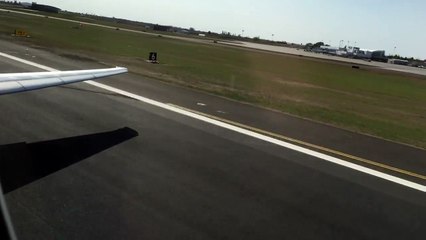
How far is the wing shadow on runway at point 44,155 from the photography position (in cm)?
680

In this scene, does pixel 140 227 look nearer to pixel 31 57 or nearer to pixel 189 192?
pixel 189 192

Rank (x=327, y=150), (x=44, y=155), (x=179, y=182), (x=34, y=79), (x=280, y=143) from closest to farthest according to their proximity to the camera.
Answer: (x=179, y=182) < (x=44, y=155) < (x=34, y=79) < (x=327, y=150) < (x=280, y=143)

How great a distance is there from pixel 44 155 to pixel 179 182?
2.68 meters

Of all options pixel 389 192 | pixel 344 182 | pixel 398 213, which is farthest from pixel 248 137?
pixel 398 213

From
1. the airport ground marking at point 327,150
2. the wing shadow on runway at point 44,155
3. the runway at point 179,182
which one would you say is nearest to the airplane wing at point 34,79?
the runway at point 179,182

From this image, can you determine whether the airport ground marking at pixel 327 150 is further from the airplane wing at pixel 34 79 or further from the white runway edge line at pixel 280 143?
the airplane wing at pixel 34 79

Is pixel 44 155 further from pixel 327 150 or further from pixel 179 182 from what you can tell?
pixel 327 150

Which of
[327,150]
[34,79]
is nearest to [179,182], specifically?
[34,79]

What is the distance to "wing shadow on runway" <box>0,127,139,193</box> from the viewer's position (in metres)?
6.80

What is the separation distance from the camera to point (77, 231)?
5.27 m

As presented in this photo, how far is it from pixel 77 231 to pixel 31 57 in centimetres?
2134

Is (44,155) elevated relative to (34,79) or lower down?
lower down

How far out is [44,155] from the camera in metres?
7.88

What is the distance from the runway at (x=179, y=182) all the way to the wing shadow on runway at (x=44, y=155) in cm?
2
